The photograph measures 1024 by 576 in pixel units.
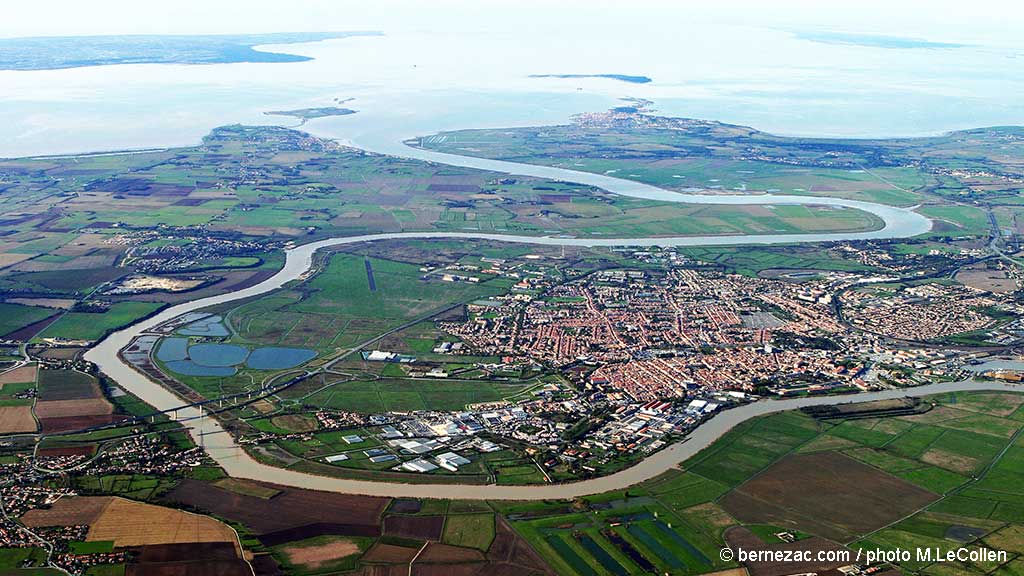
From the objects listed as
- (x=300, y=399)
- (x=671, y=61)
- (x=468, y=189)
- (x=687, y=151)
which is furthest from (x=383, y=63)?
(x=300, y=399)

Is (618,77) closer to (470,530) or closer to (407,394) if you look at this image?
(407,394)

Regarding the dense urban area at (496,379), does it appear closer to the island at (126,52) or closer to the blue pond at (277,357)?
the blue pond at (277,357)

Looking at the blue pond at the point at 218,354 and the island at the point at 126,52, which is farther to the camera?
the island at the point at 126,52

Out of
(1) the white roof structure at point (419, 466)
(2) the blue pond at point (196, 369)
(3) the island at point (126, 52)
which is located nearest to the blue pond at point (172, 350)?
(2) the blue pond at point (196, 369)

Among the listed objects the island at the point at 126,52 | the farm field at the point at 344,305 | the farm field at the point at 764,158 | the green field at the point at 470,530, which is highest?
the island at the point at 126,52

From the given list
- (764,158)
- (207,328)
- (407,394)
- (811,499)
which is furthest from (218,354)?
(764,158)
